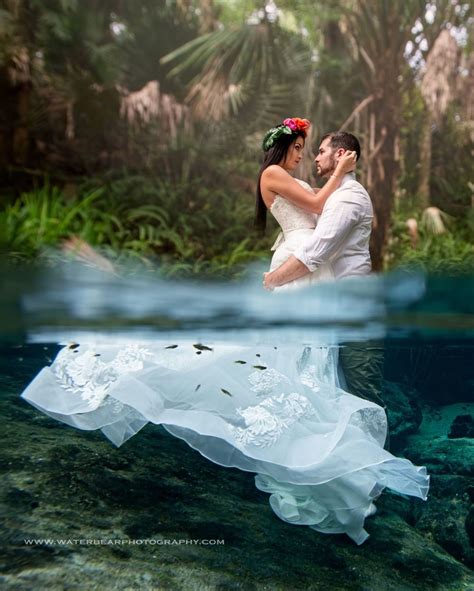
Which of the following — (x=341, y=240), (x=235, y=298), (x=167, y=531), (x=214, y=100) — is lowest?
(x=167, y=531)

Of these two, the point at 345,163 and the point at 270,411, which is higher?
the point at 345,163

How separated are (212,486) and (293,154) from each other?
4.76 ft

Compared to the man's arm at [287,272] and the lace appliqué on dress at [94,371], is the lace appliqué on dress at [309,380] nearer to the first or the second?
the man's arm at [287,272]

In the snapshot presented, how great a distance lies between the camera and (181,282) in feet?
28.2

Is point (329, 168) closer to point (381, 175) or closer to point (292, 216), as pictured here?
point (292, 216)

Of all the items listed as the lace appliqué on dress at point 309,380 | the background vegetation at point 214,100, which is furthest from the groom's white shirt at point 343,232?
the background vegetation at point 214,100

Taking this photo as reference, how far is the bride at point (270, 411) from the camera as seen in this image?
115 inches

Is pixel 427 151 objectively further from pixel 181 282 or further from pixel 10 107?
pixel 10 107

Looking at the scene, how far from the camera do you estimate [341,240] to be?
10.00 feet

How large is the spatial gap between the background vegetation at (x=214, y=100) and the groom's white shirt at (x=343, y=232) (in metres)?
6.48

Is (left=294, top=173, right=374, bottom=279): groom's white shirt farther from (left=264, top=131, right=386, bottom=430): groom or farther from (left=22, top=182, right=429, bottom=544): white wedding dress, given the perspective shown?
(left=22, top=182, right=429, bottom=544): white wedding dress

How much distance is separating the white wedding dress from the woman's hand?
1.14 ft

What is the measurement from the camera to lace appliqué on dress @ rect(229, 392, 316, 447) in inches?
116

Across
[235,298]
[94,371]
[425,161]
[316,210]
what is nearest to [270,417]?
[94,371]
